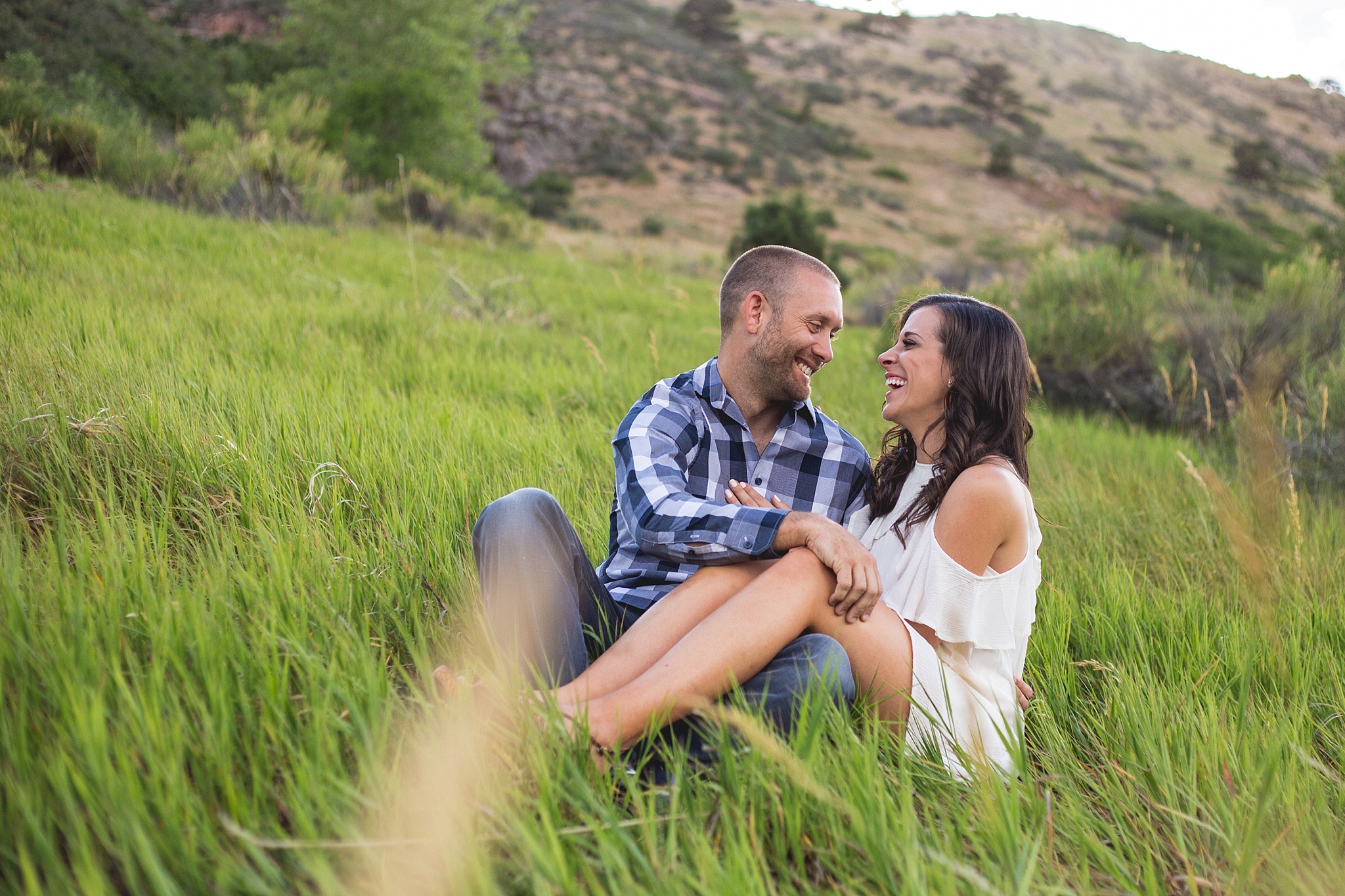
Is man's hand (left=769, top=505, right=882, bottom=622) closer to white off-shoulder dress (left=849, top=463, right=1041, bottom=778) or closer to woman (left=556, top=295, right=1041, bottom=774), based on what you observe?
woman (left=556, top=295, right=1041, bottom=774)

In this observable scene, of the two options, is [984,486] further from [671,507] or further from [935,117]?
[935,117]

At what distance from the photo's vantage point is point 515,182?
26.7 m

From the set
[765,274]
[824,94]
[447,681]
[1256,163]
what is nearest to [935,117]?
[824,94]

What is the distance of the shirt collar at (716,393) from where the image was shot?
2.67 metres

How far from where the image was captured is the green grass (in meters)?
1.21

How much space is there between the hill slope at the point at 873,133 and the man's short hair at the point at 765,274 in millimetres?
8610

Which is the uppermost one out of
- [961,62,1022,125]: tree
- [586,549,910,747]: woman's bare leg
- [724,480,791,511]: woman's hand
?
[961,62,1022,125]: tree

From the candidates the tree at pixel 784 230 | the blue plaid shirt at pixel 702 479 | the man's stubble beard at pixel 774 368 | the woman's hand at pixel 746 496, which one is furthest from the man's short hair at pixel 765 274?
the tree at pixel 784 230

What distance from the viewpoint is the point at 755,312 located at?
2785 millimetres

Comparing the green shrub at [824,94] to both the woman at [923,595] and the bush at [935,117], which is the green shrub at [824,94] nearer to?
the bush at [935,117]

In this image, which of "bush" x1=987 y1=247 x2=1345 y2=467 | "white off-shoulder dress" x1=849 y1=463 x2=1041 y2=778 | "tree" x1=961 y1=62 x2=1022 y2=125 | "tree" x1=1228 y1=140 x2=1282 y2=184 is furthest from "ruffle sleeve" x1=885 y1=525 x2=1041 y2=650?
"tree" x1=1228 y1=140 x2=1282 y2=184

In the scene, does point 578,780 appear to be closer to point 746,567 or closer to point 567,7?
point 746,567

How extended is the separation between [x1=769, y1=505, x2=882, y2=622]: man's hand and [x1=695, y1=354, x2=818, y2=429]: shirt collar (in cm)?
66

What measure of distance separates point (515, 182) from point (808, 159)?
15101 millimetres
